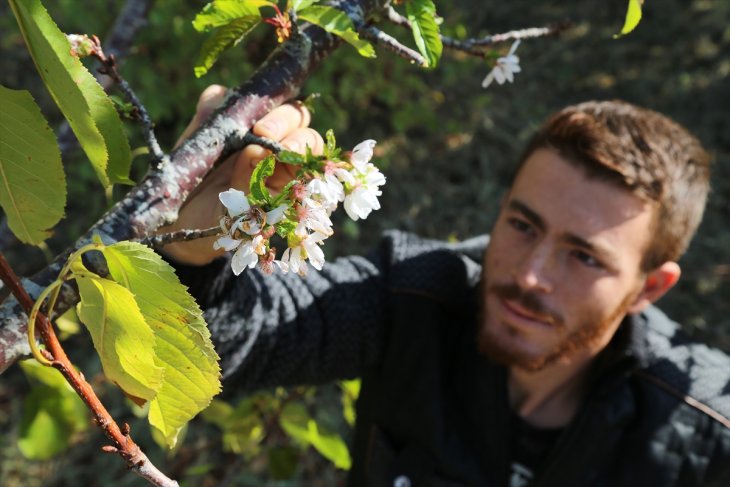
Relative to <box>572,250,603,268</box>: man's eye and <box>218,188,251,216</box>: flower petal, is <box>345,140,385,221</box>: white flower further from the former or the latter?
<box>572,250,603,268</box>: man's eye

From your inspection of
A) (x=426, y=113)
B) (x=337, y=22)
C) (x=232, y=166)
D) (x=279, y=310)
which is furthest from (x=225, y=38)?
(x=426, y=113)

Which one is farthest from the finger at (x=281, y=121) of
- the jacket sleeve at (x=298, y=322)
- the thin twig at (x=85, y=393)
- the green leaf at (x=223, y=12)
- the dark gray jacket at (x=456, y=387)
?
the dark gray jacket at (x=456, y=387)

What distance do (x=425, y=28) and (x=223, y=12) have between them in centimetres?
20

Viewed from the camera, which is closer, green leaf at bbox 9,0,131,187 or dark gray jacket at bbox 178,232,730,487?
green leaf at bbox 9,0,131,187

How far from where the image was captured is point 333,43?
0.79 meters

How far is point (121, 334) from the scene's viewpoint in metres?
0.49

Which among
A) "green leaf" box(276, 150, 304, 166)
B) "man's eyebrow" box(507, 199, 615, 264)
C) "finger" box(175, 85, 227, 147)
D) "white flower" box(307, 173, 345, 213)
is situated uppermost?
"green leaf" box(276, 150, 304, 166)

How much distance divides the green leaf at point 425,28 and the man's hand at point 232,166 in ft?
0.47

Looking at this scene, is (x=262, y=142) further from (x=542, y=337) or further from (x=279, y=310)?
(x=542, y=337)

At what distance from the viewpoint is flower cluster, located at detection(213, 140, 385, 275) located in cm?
52

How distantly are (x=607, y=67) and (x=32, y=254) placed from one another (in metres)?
3.08

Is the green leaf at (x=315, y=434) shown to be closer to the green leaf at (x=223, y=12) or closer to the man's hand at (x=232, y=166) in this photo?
the man's hand at (x=232, y=166)

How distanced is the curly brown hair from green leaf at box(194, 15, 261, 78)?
1140 mm

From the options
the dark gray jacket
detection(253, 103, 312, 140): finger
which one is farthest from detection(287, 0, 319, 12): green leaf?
the dark gray jacket
